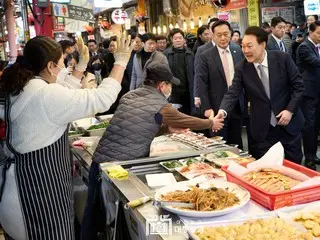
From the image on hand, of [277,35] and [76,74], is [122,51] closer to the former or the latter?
[76,74]

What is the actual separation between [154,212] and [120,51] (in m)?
1.16

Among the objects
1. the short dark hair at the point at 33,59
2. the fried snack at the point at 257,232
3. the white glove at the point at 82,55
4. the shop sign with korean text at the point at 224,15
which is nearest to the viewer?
the fried snack at the point at 257,232

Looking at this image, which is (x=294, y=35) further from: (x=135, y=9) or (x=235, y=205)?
(x=135, y=9)

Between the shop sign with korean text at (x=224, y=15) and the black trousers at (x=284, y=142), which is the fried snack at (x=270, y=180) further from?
the shop sign with korean text at (x=224, y=15)

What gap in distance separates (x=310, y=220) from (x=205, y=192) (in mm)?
602

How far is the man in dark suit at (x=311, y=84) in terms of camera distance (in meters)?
6.22

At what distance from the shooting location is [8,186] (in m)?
2.87

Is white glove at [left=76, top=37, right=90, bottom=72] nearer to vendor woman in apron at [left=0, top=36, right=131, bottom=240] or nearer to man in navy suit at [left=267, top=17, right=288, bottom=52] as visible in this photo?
vendor woman in apron at [left=0, top=36, right=131, bottom=240]

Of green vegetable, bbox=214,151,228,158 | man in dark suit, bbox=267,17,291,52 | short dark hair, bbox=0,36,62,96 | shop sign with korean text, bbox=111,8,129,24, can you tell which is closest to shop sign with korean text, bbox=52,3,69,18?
man in dark suit, bbox=267,17,291,52

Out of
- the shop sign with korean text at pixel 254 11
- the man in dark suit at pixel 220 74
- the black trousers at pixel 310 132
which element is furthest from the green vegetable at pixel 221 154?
the shop sign with korean text at pixel 254 11

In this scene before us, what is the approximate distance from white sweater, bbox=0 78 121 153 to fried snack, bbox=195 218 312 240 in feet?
3.77

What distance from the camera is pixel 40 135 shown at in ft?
9.12

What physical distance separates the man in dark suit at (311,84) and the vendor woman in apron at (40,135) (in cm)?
421

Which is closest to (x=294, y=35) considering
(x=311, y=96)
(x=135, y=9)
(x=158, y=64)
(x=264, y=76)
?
(x=311, y=96)
